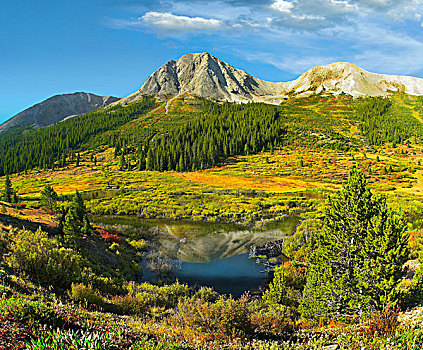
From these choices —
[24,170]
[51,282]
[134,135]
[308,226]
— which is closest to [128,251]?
[51,282]

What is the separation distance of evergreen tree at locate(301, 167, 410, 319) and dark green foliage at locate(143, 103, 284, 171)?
10185 centimetres

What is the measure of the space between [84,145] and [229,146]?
111051mm

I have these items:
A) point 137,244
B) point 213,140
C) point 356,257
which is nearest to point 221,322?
point 356,257

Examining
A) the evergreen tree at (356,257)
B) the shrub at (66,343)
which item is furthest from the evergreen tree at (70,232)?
the evergreen tree at (356,257)

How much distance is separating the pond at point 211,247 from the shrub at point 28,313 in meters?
18.8

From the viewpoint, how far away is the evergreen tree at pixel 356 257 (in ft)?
41.5

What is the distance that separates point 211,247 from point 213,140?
104957mm

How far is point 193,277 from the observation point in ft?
86.8

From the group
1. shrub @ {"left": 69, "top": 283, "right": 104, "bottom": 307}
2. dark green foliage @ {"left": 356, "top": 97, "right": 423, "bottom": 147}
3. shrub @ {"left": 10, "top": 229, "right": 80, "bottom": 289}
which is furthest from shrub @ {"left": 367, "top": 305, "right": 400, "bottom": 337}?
dark green foliage @ {"left": 356, "top": 97, "right": 423, "bottom": 147}

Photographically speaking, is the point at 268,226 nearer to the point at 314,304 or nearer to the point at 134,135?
the point at 314,304

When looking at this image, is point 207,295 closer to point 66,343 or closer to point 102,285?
point 102,285

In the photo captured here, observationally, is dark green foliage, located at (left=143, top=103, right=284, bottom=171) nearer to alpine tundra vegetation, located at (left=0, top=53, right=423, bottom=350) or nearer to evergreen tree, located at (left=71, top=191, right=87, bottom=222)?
alpine tundra vegetation, located at (left=0, top=53, right=423, bottom=350)

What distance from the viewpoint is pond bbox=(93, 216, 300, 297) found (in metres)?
25.7

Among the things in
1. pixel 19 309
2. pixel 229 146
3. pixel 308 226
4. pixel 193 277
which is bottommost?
pixel 193 277
